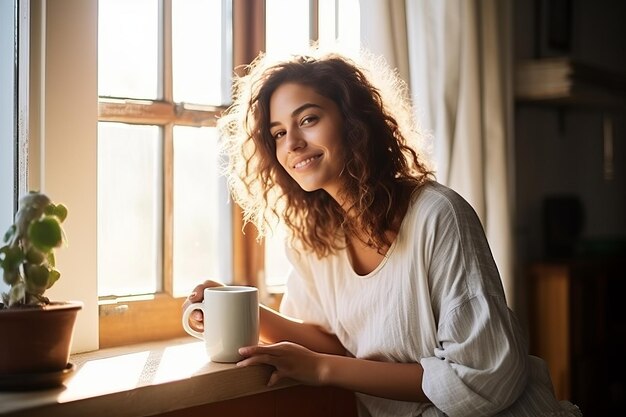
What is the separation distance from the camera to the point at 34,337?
100 cm

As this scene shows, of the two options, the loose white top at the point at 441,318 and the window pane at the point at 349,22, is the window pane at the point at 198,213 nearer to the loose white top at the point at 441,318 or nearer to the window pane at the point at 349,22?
the loose white top at the point at 441,318

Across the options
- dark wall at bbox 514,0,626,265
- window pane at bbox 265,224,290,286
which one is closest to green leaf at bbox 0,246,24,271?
window pane at bbox 265,224,290,286

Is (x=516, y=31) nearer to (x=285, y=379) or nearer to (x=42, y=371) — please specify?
(x=285, y=379)

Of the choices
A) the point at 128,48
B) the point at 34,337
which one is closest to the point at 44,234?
the point at 34,337

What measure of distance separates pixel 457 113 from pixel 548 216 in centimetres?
108

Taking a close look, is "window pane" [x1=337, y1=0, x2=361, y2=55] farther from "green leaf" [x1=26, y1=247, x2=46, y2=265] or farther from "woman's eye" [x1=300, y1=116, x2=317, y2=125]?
"green leaf" [x1=26, y1=247, x2=46, y2=265]

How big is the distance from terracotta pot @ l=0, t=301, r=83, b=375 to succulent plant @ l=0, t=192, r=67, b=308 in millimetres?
32

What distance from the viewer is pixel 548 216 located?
2.73m

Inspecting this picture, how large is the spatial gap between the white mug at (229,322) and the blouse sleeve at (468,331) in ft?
1.01

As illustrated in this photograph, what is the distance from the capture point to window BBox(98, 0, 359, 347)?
1.47m

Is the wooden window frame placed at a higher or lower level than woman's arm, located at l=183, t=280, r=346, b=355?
higher

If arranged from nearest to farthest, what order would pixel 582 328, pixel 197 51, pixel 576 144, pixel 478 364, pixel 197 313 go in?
pixel 478 364 → pixel 197 313 → pixel 197 51 → pixel 582 328 → pixel 576 144

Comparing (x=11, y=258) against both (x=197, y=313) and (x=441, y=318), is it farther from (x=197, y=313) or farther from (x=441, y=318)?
(x=441, y=318)

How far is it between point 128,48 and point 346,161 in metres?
0.52
